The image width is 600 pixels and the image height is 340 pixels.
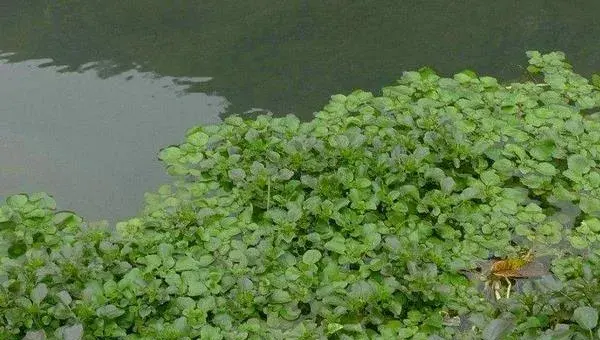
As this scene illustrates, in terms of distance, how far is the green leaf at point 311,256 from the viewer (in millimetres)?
2691

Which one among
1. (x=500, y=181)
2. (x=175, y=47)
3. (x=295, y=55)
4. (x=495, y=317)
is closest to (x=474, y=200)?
(x=500, y=181)

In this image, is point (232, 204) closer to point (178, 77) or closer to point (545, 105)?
point (178, 77)

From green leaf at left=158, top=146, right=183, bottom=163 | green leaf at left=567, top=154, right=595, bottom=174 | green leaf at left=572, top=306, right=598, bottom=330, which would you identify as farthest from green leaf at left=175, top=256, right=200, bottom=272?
green leaf at left=567, top=154, right=595, bottom=174

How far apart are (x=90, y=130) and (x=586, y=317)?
8.39 feet

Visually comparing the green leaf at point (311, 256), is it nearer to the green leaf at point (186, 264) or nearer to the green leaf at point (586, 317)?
the green leaf at point (186, 264)

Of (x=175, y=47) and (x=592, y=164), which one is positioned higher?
(x=175, y=47)

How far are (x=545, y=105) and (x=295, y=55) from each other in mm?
1479

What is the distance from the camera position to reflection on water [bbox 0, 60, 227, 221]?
10.7 feet

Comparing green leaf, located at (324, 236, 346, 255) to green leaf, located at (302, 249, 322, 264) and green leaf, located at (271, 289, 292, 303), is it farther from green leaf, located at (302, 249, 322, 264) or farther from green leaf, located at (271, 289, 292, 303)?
green leaf, located at (271, 289, 292, 303)

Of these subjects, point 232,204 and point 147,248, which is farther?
point 232,204

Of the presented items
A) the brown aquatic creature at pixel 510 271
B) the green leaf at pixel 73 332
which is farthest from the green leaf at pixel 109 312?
the brown aquatic creature at pixel 510 271

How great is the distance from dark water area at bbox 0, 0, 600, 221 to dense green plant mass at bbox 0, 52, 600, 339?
0.31 metres

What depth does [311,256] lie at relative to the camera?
271cm

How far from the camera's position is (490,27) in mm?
4453
